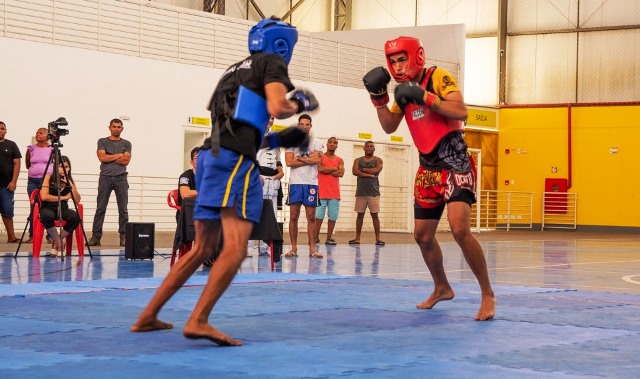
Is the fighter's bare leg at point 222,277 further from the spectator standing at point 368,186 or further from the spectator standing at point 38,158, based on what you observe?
the spectator standing at point 368,186

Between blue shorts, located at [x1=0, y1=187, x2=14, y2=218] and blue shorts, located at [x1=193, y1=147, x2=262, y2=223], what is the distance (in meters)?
10.5

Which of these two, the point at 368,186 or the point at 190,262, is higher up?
the point at 368,186

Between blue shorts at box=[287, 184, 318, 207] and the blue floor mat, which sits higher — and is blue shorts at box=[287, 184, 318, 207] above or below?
above

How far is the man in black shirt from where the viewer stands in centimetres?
508

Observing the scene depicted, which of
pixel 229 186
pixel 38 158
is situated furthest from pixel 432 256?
pixel 38 158

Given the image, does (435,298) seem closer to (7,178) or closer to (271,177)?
(271,177)

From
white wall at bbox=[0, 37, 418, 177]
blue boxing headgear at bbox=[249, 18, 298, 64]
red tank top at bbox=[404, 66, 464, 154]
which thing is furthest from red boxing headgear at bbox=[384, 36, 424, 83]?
white wall at bbox=[0, 37, 418, 177]

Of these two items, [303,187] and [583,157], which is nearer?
[303,187]

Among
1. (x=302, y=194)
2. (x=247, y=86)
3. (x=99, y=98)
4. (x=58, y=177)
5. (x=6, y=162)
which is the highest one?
(x=99, y=98)

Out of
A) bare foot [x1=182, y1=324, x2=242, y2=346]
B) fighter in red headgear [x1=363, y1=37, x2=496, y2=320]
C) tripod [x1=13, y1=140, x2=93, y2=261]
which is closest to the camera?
bare foot [x1=182, y1=324, x2=242, y2=346]

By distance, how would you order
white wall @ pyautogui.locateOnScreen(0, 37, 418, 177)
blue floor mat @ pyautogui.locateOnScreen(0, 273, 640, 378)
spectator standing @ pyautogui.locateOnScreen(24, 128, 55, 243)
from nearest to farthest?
blue floor mat @ pyautogui.locateOnScreen(0, 273, 640, 378) → spectator standing @ pyautogui.locateOnScreen(24, 128, 55, 243) → white wall @ pyautogui.locateOnScreen(0, 37, 418, 177)

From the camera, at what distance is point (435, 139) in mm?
6703

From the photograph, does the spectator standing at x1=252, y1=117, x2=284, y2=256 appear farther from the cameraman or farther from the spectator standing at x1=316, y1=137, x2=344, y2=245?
the cameraman

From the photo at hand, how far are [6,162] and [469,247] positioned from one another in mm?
10065
